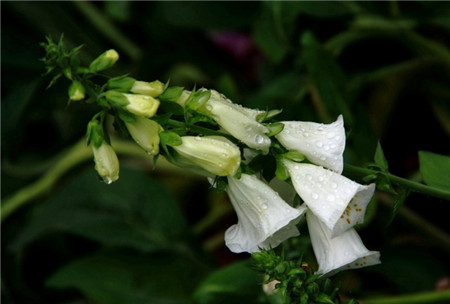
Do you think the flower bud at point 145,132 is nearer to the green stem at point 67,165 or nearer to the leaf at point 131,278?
the leaf at point 131,278

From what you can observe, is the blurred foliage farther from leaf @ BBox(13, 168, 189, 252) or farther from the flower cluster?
the flower cluster

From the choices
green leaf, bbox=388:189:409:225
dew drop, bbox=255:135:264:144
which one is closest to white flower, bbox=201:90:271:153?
dew drop, bbox=255:135:264:144

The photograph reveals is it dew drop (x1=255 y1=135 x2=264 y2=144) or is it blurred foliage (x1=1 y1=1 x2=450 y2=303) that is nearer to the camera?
dew drop (x1=255 y1=135 x2=264 y2=144)

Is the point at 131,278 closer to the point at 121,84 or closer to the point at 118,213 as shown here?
the point at 118,213

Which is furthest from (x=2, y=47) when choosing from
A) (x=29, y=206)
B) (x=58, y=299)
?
(x=58, y=299)

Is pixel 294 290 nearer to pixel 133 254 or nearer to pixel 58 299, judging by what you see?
pixel 133 254

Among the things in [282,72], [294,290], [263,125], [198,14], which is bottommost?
[294,290]

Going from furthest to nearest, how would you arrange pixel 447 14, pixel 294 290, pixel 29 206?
pixel 29 206, pixel 447 14, pixel 294 290
